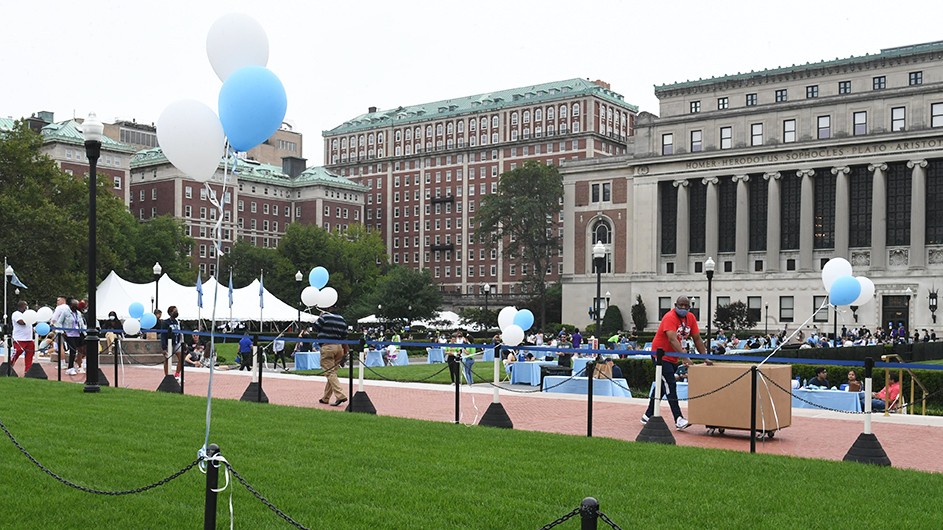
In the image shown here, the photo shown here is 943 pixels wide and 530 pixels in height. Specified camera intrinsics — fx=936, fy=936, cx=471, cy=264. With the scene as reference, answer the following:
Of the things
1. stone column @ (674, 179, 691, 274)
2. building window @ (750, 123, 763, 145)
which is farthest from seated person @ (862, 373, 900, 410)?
stone column @ (674, 179, 691, 274)

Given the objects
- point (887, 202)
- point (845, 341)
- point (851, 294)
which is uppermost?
point (887, 202)

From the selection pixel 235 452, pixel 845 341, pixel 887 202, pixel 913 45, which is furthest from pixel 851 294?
→ pixel 913 45

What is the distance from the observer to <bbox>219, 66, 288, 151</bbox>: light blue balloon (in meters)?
7.99

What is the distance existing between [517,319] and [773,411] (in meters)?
10.3

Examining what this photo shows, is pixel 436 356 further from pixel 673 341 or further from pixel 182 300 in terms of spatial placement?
pixel 673 341

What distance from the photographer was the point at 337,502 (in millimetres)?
8094

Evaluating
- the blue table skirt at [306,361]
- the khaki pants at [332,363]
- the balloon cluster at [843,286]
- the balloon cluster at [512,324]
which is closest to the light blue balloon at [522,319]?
the balloon cluster at [512,324]

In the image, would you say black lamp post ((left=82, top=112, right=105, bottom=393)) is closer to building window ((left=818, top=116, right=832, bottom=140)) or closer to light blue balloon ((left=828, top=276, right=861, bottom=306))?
light blue balloon ((left=828, top=276, right=861, bottom=306))

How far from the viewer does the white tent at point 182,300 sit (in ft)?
158

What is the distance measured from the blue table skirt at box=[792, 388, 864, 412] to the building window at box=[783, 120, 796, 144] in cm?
6496

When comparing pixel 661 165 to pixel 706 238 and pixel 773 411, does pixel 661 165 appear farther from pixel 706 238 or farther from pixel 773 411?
pixel 773 411

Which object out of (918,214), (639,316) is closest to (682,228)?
(639,316)

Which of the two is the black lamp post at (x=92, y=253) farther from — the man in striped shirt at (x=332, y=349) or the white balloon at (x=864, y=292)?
the white balloon at (x=864, y=292)

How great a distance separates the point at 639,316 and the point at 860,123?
2497 centimetres
